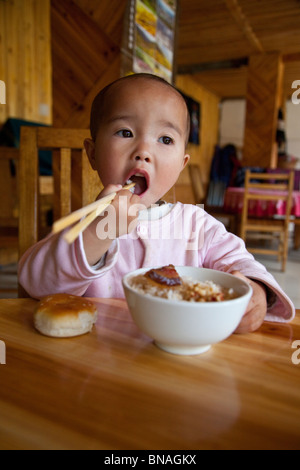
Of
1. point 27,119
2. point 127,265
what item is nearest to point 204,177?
point 27,119

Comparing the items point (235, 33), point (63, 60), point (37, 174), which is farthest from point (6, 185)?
point (235, 33)

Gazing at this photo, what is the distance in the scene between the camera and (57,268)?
52cm

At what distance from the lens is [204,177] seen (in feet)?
25.9

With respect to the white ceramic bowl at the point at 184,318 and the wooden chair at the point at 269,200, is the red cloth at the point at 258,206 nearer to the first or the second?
the wooden chair at the point at 269,200

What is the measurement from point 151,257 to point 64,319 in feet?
0.99

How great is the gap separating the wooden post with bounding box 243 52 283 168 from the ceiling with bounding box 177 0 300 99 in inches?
6.9

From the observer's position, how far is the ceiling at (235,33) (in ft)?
12.5

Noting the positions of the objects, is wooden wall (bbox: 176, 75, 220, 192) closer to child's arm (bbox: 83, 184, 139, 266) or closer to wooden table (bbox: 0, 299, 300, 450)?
child's arm (bbox: 83, 184, 139, 266)

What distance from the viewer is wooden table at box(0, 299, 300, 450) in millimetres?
267

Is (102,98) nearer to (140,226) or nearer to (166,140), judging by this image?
(166,140)

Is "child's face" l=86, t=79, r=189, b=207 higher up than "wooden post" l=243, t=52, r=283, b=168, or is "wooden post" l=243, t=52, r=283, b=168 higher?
"wooden post" l=243, t=52, r=283, b=168

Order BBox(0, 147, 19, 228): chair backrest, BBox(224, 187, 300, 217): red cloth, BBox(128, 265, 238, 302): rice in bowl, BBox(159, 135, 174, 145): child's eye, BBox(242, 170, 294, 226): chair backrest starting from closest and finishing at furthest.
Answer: BBox(128, 265, 238, 302): rice in bowl
BBox(159, 135, 174, 145): child's eye
BBox(0, 147, 19, 228): chair backrest
BBox(242, 170, 294, 226): chair backrest
BBox(224, 187, 300, 217): red cloth

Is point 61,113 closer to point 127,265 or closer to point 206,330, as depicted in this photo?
point 127,265

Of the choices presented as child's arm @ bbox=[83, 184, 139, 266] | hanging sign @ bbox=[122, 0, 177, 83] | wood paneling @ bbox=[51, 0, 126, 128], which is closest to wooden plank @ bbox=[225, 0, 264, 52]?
hanging sign @ bbox=[122, 0, 177, 83]
